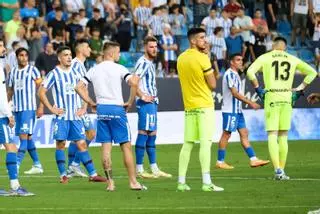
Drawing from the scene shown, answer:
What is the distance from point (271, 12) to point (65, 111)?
17.9 meters

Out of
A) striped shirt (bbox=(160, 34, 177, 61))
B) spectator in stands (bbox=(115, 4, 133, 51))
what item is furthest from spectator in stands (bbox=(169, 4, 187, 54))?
spectator in stands (bbox=(115, 4, 133, 51))

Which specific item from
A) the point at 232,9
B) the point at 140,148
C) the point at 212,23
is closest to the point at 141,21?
the point at 212,23

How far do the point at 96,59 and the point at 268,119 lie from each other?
500 inches

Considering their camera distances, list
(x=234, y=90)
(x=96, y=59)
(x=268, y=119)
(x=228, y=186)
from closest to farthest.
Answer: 1. (x=228, y=186)
2. (x=268, y=119)
3. (x=234, y=90)
4. (x=96, y=59)

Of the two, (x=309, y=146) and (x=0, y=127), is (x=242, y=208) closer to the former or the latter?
(x=0, y=127)

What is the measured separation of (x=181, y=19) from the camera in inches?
1431

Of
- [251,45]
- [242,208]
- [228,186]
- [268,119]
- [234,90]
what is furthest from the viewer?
[251,45]

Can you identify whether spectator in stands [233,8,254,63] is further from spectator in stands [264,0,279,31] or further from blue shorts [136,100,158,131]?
blue shorts [136,100,158,131]

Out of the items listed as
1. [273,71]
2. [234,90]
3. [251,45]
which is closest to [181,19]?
[251,45]

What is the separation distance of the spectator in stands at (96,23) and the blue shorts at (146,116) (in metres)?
11.6

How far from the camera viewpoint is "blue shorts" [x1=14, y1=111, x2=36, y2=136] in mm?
23984

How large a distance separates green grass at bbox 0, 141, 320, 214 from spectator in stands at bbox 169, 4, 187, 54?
11429 mm

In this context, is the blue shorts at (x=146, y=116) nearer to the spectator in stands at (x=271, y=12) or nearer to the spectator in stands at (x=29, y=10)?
the spectator in stands at (x=29, y=10)

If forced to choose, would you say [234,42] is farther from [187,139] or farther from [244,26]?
[187,139]
